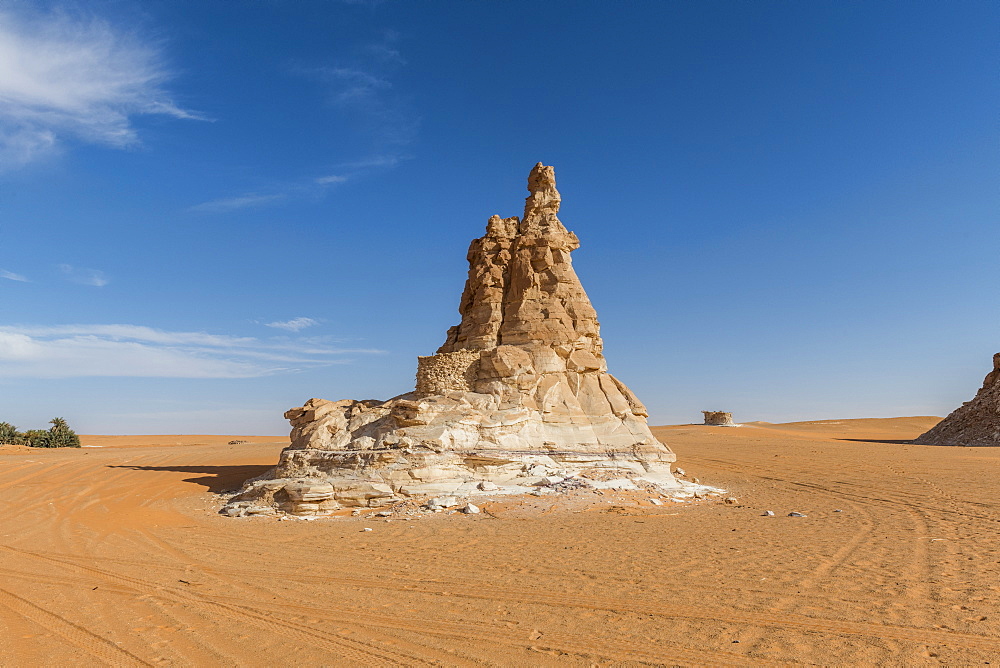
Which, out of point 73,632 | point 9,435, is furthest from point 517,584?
point 9,435

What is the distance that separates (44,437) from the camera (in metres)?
34.5

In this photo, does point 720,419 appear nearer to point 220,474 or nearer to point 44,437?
point 220,474

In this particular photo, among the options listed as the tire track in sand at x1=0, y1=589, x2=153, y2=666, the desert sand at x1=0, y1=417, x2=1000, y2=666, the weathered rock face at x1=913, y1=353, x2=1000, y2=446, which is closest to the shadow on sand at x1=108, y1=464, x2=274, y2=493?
the desert sand at x1=0, y1=417, x2=1000, y2=666

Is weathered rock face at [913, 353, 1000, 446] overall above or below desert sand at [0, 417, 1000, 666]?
above

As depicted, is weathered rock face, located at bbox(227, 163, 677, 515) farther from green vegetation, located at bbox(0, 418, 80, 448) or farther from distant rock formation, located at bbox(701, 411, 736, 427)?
distant rock formation, located at bbox(701, 411, 736, 427)

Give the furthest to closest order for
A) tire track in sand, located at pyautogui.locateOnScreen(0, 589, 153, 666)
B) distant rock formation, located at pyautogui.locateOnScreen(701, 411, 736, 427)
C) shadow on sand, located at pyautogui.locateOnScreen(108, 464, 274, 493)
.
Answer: distant rock formation, located at pyautogui.locateOnScreen(701, 411, 736, 427) → shadow on sand, located at pyautogui.locateOnScreen(108, 464, 274, 493) → tire track in sand, located at pyautogui.locateOnScreen(0, 589, 153, 666)

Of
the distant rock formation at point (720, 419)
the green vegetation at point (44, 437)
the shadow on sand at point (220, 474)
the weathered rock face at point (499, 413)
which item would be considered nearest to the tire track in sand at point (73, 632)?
the weathered rock face at point (499, 413)

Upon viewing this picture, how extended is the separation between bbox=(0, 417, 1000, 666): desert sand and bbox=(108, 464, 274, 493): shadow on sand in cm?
290

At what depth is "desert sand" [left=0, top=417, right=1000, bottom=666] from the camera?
16.3 feet

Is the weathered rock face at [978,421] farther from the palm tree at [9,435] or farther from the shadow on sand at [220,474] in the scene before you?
the palm tree at [9,435]

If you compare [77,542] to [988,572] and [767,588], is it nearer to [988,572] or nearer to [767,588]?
[767,588]

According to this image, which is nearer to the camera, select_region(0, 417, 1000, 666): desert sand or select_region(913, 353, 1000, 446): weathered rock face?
select_region(0, 417, 1000, 666): desert sand

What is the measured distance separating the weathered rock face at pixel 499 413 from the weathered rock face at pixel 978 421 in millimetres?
25294

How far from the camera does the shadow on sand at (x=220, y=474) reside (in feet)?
55.9
